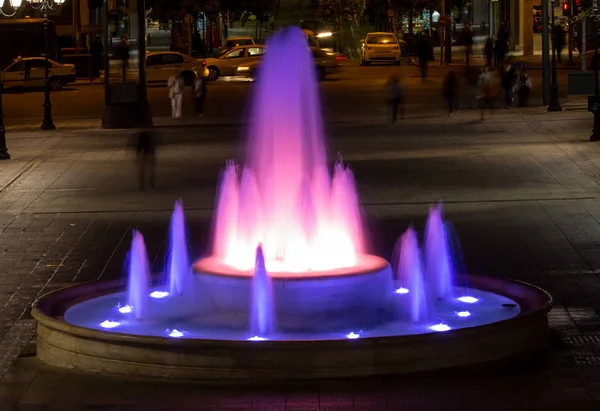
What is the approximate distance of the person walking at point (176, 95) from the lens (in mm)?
36500

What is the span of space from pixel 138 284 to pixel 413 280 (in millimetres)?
2741

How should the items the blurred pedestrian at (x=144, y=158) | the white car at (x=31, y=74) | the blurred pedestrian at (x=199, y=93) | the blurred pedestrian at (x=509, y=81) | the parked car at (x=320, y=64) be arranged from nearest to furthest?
the blurred pedestrian at (x=144, y=158) → the blurred pedestrian at (x=199, y=93) → the blurred pedestrian at (x=509, y=81) → the white car at (x=31, y=74) → the parked car at (x=320, y=64)

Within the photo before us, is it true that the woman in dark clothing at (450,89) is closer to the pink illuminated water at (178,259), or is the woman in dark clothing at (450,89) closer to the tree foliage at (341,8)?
the pink illuminated water at (178,259)

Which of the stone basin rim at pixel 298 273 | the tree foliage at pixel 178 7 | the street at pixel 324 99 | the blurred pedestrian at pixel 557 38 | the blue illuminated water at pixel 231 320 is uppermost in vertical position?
the tree foliage at pixel 178 7

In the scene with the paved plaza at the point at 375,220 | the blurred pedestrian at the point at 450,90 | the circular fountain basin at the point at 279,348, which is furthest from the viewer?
the blurred pedestrian at the point at 450,90

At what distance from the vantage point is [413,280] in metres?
12.6

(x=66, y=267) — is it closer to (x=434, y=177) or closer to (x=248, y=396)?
(x=248, y=396)

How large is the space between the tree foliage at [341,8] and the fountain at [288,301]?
77.7m

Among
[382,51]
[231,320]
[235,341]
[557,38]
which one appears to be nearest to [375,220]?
[231,320]

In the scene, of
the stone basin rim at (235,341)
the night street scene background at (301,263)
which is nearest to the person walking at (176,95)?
the night street scene background at (301,263)

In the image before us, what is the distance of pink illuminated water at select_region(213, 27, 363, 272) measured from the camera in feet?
43.3

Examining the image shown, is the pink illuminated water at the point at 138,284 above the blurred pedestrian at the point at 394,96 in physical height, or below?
below

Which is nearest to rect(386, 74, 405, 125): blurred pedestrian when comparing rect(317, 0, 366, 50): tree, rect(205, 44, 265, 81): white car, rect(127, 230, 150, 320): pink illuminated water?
rect(127, 230, 150, 320): pink illuminated water

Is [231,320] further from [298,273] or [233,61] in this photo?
[233,61]
